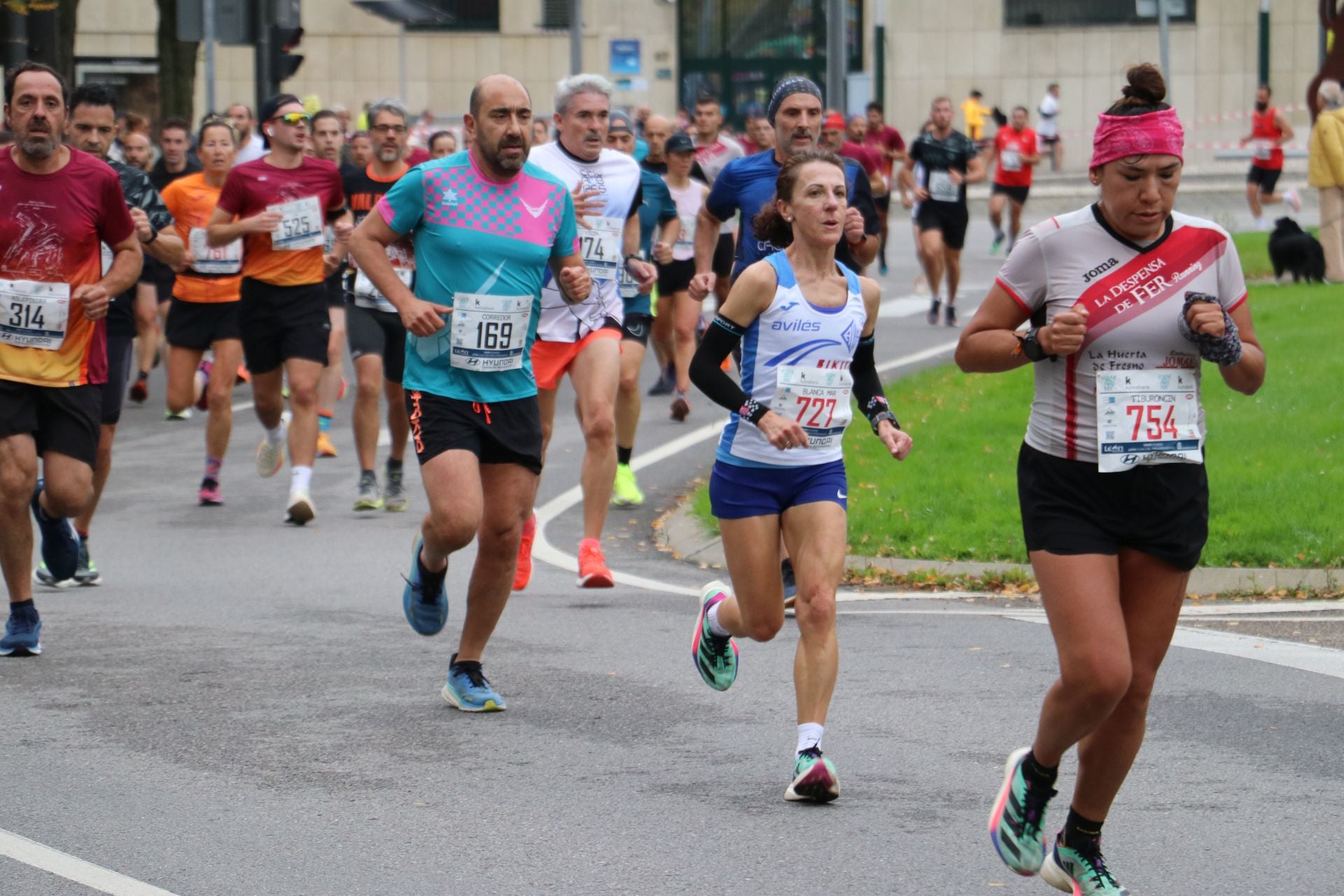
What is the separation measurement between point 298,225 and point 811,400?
5769 millimetres

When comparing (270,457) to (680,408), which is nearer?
(270,457)

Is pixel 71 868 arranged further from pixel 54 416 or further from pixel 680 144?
pixel 680 144

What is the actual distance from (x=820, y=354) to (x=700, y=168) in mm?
10346

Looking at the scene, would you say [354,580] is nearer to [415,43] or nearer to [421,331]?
[421,331]

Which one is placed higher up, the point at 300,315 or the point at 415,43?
the point at 415,43

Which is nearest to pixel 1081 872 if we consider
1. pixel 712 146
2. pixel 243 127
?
pixel 243 127

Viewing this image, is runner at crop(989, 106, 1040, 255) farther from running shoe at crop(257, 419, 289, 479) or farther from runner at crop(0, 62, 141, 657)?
runner at crop(0, 62, 141, 657)

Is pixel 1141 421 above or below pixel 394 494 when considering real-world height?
above

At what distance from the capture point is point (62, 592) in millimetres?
9617

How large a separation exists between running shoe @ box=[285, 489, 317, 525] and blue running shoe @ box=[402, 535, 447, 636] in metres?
4.52

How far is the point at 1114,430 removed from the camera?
4.81m

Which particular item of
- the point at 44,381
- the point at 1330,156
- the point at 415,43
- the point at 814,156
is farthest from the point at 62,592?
the point at 415,43

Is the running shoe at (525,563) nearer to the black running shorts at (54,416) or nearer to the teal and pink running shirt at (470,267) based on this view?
the black running shorts at (54,416)

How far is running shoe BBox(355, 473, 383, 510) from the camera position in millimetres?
12008
